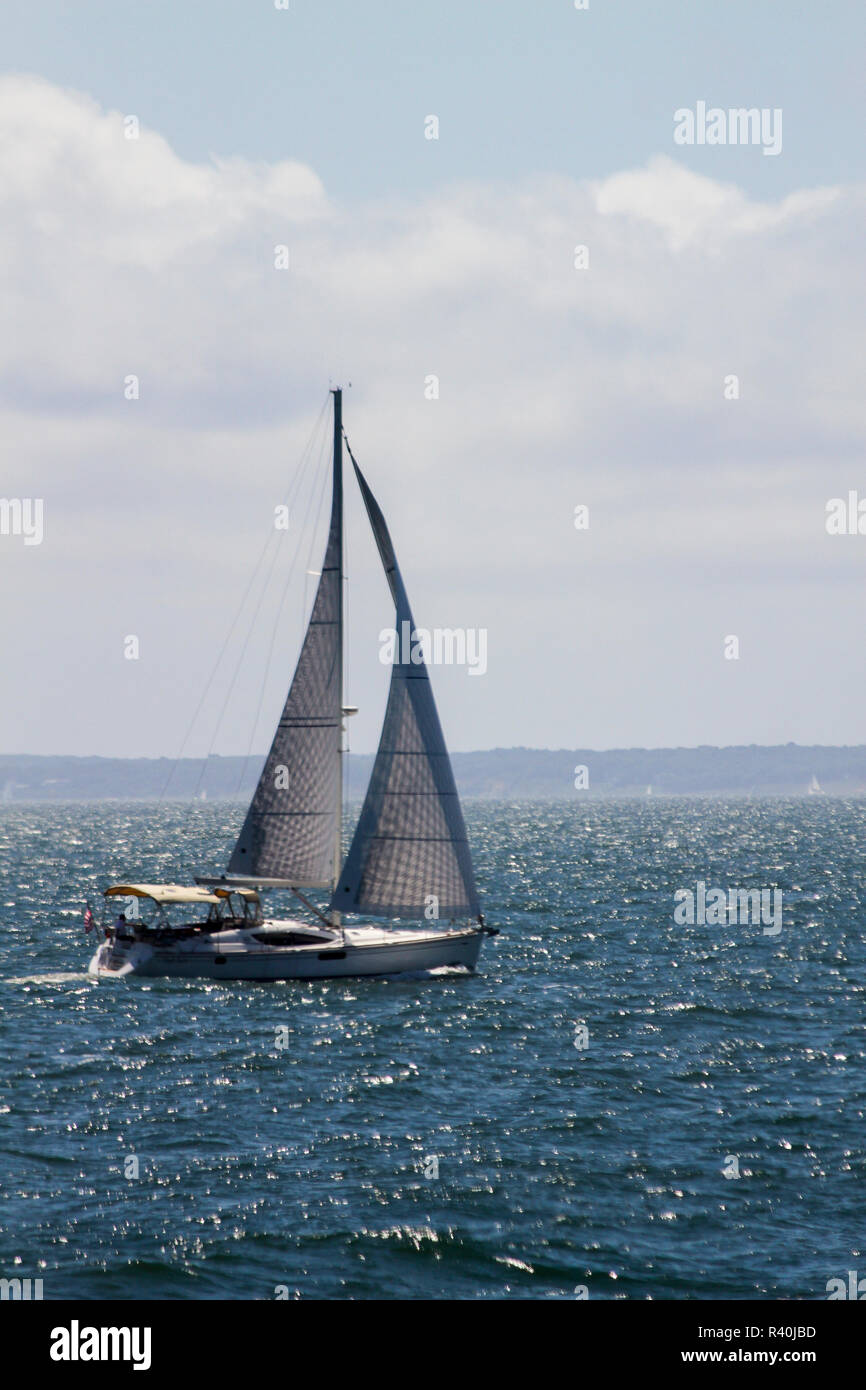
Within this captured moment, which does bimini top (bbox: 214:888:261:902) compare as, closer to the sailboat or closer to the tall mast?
the sailboat

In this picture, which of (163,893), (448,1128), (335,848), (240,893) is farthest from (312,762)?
(448,1128)

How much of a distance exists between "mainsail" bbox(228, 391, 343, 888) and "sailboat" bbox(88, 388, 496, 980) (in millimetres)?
29

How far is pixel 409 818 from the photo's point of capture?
39.7 meters

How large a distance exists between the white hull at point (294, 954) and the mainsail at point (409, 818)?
1.05 m

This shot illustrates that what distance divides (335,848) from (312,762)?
8.31ft

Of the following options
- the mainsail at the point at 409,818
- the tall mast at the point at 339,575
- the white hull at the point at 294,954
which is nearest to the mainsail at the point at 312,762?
the tall mast at the point at 339,575

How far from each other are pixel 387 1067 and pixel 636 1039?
22.1ft

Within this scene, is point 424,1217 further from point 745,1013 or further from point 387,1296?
point 745,1013

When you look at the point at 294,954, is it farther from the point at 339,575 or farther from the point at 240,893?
the point at 339,575

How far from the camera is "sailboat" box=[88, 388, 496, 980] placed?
39.7 meters

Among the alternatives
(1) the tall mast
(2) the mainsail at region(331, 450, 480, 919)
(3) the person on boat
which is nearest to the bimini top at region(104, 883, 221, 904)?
(3) the person on boat
